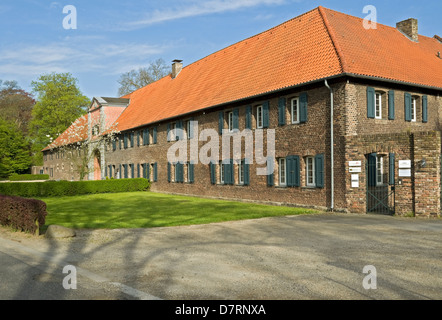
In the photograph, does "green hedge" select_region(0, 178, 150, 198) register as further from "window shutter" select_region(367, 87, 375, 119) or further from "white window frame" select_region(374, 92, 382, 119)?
"window shutter" select_region(367, 87, 375, 119)

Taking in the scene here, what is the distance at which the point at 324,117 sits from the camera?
1792 centimetres

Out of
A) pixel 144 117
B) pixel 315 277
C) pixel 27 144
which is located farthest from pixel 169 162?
pixel 27 144

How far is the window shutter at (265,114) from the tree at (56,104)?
154ft

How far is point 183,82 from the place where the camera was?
33531 millimetres

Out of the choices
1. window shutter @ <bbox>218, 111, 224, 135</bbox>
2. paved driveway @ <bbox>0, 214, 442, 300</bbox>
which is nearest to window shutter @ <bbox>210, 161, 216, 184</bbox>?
window shutter @ <bbox>218, 111, 224, 135</bbox>

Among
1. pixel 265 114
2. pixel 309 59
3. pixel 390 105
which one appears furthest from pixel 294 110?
pixel 390 105

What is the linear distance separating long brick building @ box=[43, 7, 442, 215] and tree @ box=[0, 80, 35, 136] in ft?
167

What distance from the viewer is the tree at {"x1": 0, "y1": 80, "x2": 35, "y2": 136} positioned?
71.8 metres

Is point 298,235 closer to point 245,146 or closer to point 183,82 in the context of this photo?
point 245,146

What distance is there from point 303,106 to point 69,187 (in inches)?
770

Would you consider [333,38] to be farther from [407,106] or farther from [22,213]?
[22,213]

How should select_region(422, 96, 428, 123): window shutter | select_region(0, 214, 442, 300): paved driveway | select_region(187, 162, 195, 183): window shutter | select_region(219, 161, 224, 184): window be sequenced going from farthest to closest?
select_region(187, 162, 195, 183): window shutter → select_region(219, 161, 224, 184): window → select_region(422, 96, 428, 123): window shutter → select_region(0, 214, 442, 300): paved driveway

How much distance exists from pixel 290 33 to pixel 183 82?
12.1 metres

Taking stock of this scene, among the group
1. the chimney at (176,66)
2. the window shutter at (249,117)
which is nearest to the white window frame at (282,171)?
the window shutter at (249,117)
